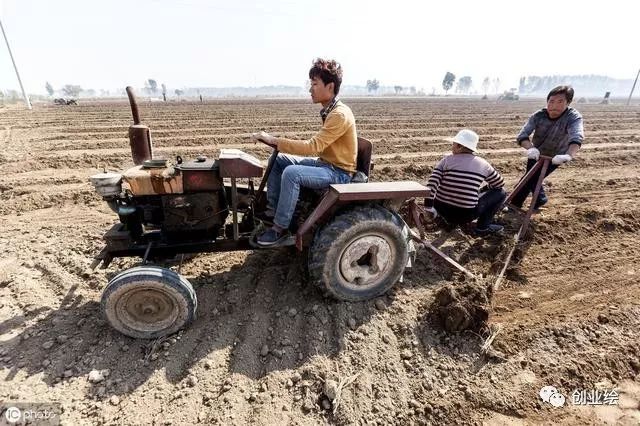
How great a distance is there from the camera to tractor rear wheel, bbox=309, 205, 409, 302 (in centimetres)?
286

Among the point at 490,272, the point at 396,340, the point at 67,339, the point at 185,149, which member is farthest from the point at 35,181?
the point at 490,272

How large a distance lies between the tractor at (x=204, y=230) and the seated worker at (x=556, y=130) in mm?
2710

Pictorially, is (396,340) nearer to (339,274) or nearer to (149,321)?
(339,274)

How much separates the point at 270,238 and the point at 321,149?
2.98 feet

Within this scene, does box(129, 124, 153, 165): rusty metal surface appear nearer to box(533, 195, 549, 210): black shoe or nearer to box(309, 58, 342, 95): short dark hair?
box(309, 58, 342, 95): short dark hair

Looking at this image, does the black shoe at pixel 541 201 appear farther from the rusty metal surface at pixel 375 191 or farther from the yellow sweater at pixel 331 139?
the yellow sweater at pixel 331 139

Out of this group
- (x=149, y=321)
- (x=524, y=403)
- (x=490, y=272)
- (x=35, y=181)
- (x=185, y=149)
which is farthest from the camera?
(x=185, y=149)

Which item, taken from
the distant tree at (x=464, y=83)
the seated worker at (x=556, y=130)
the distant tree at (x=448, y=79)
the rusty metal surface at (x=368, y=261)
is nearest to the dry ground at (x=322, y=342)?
the rusty metal surface at (x=368, y=261)

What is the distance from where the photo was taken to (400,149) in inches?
399

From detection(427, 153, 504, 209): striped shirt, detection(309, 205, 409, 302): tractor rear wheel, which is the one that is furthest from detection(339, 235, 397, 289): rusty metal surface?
detection(427, 153, 504, 209): striped shirt

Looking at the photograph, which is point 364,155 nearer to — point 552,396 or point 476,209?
point 476,209

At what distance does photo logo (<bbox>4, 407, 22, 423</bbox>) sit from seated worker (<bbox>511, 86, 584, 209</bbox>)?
5.56 meters

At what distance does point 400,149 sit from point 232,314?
27.0ft

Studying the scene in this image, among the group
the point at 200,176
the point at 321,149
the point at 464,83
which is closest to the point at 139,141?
the point at 200,176
